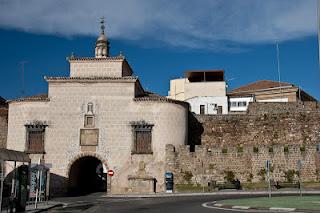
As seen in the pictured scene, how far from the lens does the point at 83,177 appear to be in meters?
41.7

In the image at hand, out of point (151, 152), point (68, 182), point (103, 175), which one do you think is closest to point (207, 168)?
point (151, 152)

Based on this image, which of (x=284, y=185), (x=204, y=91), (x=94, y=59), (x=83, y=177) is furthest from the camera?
(x=204, y=91)

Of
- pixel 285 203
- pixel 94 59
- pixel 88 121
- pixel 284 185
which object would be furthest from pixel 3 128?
pixel 285 203

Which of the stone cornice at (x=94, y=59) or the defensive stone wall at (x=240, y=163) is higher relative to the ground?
the stone cornice at (x=94, y=59)

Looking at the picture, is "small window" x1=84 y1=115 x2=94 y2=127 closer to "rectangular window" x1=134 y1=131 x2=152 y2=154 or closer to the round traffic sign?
"rectangular window" x1=134 y1=131 x2=152 y2=154

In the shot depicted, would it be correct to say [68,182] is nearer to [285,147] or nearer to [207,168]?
[207,168]

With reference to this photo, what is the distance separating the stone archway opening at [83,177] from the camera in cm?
3784

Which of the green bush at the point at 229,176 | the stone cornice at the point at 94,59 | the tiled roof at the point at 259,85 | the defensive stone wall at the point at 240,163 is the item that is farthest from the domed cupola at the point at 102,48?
the tiled roof at the point at 259,85

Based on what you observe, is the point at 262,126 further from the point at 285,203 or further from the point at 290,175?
the point at 285,203

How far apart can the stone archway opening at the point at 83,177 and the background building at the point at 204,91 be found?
18.8 m

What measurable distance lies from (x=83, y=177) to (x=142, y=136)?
8248 mm

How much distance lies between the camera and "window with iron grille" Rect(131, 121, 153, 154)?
37.2 m

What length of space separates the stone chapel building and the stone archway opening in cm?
18

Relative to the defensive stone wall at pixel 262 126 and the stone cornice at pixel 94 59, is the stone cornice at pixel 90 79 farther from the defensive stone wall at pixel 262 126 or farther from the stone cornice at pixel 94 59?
the defensive stone wall at pixel 262 126
